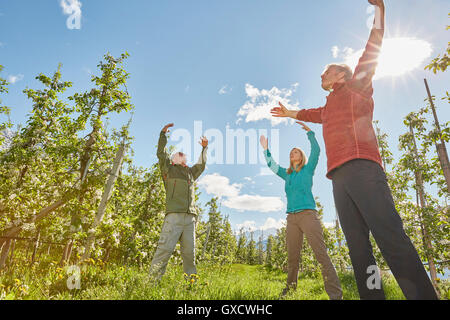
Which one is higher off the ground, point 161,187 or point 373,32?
point 161,187

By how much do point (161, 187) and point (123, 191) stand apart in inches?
86.5

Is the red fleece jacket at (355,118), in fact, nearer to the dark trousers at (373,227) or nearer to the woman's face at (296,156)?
the dark trousers at (373,227)

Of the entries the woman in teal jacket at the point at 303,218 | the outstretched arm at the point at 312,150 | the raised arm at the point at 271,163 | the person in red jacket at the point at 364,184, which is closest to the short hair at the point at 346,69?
the person in red jacket at the point at 364,184

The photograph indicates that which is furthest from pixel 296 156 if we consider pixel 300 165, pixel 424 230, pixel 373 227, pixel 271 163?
pixel 424 230

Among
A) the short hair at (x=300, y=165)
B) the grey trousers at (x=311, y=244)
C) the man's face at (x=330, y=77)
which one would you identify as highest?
the man's face at (x=330, y=77)

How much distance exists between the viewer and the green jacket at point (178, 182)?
4402mm

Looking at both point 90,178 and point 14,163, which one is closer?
point 90,178

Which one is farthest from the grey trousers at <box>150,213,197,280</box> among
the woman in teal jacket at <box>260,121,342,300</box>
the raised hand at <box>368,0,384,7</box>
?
the raised hand at <box>368,0,384,7</box>

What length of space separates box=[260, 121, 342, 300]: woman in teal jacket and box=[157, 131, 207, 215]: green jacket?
186 centimetres

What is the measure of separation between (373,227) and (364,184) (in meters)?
0.37

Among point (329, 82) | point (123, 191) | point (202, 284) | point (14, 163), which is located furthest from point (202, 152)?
point (123, 191)

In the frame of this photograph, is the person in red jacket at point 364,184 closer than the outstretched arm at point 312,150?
Yes
